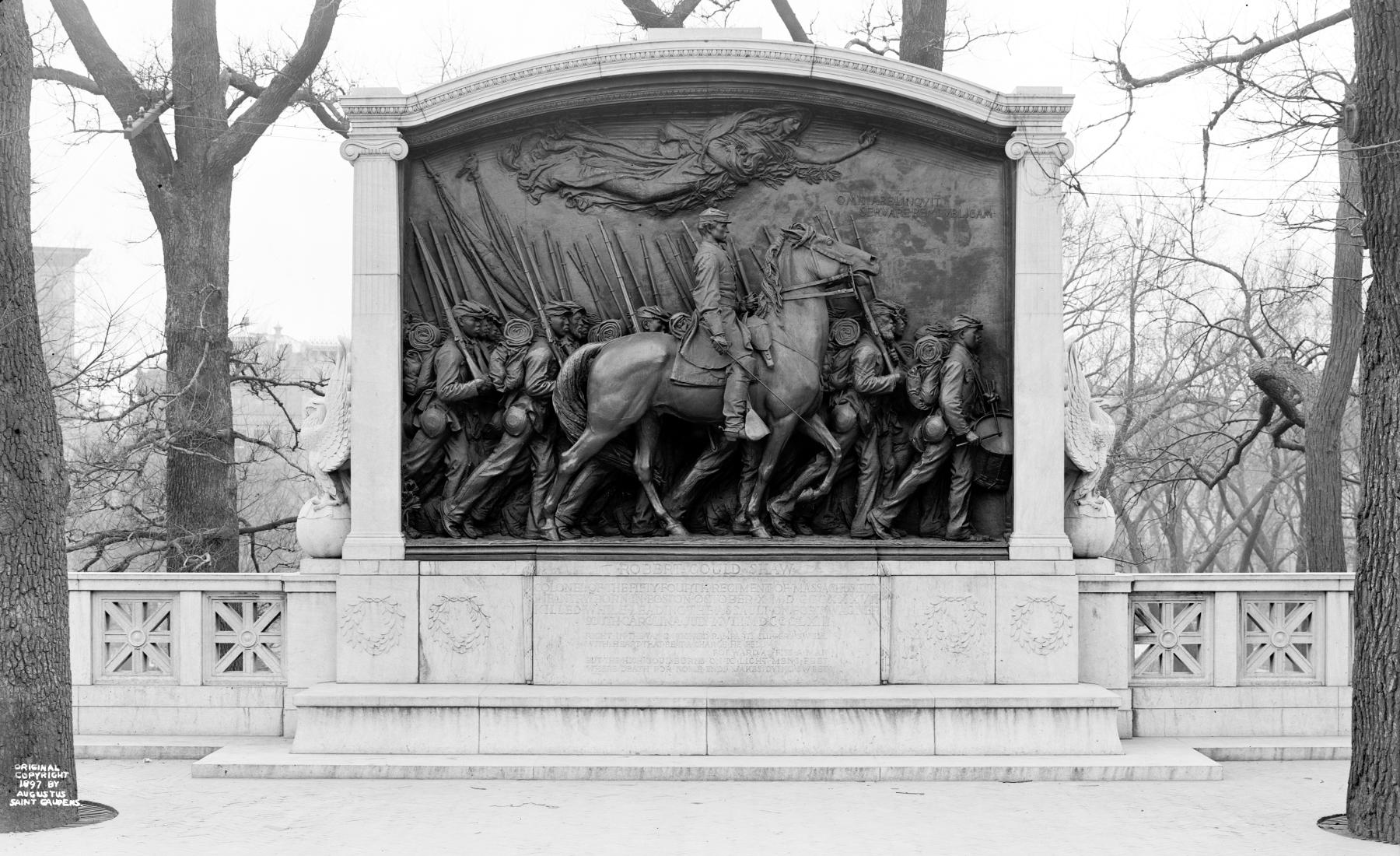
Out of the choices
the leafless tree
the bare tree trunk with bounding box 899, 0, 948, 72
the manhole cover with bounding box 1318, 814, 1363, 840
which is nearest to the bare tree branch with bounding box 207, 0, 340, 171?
the leafless tree

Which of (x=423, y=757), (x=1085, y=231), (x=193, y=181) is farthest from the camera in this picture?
(x=1085, y=231)

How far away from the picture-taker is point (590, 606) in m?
12.7

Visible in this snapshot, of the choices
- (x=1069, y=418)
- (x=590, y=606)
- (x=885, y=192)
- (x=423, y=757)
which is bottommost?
(x=423, y=757)

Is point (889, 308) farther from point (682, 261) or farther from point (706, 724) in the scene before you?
point (706, 724)

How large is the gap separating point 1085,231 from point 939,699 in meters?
20.4

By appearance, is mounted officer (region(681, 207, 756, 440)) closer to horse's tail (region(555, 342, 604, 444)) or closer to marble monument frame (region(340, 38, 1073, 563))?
horse's tail (region(555, 342, 604, 444))

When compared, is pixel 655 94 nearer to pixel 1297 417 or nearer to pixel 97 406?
pixel 97 406

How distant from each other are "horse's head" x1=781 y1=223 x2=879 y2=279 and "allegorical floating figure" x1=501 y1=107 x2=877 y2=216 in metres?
0.59

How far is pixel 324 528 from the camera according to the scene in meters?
13.1

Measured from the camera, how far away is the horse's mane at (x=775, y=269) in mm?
12883

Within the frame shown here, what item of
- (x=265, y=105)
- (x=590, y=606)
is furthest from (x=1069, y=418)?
(x=265, y=105)

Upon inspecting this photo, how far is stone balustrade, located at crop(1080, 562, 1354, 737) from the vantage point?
13.0 meters

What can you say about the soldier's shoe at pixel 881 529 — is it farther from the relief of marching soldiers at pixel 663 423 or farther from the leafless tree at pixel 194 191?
the leafless tree at pixel 194 191

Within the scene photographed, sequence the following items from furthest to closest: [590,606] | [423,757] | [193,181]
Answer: [193,181] < [590,606] < [423,757]
